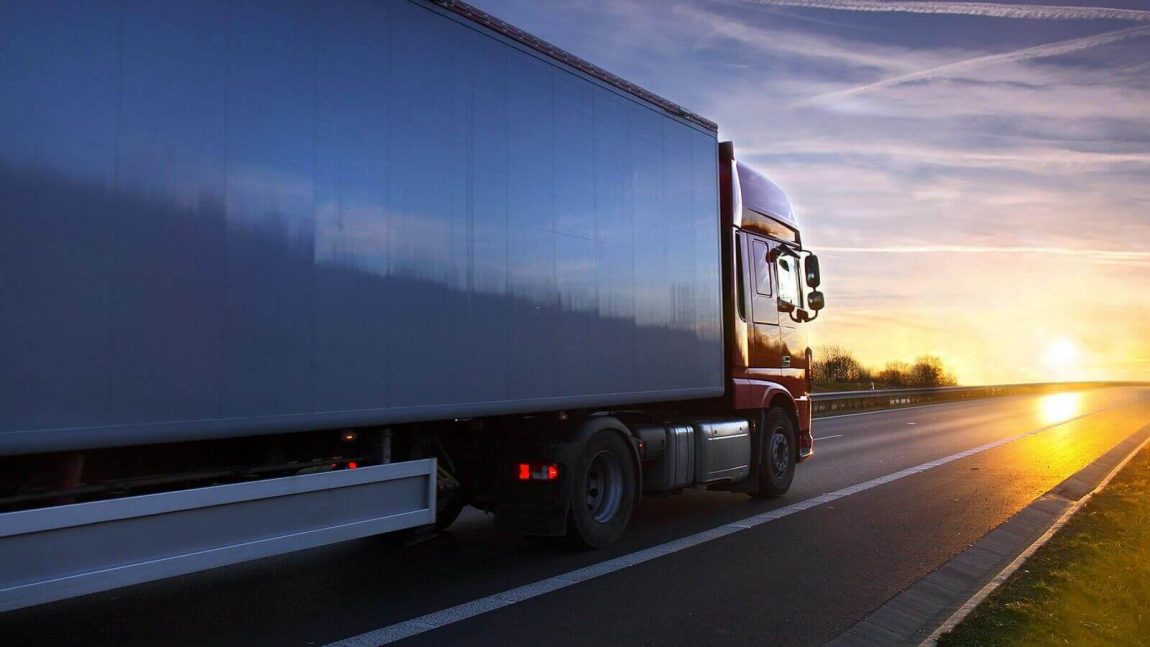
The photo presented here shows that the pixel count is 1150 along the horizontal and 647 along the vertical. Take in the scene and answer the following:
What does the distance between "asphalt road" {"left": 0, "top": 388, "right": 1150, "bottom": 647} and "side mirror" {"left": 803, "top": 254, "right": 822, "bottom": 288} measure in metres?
2.54

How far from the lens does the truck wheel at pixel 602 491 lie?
743cm

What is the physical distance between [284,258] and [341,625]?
2.17 metres

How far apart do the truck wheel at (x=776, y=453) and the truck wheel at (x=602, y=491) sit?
9.34 ft

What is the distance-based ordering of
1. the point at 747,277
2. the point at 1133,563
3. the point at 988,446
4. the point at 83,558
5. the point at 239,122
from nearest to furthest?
the point at 83,558 < the point at 239,122 < the point at 1133,563 < the point at 747,277 < the point at 988,446

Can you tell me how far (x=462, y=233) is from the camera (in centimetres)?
623

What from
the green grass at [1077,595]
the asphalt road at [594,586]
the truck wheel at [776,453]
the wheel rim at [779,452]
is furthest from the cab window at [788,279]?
the green grass at [1077,595]

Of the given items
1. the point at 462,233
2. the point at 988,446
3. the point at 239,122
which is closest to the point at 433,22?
the point at 462,233

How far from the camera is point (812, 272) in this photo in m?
11.6

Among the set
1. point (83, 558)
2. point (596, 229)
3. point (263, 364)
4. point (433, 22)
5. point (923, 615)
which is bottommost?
point (923, 615)

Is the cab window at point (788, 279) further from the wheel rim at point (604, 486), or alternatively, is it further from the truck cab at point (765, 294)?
the wheel rim at point (604, 486)

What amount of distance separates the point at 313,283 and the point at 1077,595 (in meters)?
5.26

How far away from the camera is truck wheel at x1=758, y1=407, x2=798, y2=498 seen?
34.6 feet

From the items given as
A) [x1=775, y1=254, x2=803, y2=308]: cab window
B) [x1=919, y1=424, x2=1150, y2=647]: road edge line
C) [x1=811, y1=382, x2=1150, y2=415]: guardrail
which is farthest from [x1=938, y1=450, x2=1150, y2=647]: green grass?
[x1=811, y1=382, x2=1150, y2=415]: guardrail

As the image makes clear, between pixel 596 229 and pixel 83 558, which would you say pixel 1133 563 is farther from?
pixel 83 558
